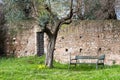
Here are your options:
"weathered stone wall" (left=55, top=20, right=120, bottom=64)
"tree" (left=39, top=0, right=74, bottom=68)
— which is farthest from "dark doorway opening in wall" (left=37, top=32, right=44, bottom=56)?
"tree" (left=39, top=0, right=74, bottom=68)

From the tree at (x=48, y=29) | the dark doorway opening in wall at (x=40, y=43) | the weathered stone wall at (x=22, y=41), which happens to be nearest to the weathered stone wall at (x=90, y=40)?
the tree at (x=48, y=29)

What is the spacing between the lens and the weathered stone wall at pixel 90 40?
65.3 feet

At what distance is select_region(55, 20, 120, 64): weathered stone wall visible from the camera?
19.9 metres

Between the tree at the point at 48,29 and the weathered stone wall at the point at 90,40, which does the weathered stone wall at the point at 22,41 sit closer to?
the weathered stone wall at the point at 90,40

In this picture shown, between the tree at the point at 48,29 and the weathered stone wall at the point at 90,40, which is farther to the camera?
the weathered stone wall at the point at 90,40

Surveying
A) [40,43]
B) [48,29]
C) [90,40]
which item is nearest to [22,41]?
[40,43]

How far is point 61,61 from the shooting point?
2170 centimetres

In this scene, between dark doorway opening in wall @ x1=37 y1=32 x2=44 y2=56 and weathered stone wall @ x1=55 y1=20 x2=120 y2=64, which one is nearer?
weathered stone wall @ x1=55 y1=20 x2=120 y2=64

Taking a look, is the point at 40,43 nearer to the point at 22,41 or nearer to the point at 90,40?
the point at 22,41

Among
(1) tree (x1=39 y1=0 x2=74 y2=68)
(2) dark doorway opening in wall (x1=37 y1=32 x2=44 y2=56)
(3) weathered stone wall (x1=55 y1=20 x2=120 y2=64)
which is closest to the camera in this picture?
(1) tree (x1=39 y1=0 x2=74 y2=68)

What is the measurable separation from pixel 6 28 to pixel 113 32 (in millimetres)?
10022

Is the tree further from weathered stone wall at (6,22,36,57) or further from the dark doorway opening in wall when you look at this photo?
weathered stone wall at (6,22,36,57)

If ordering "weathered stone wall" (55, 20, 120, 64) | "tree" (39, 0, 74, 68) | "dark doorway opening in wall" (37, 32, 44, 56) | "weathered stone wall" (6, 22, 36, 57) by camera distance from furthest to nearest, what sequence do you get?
1. "weathered stone wall" (6, 22, 36, 57)
2. "dark doorway opening in wall" (37, 32, 44, 56)
3. "weathered stone wall" (55, 20, 120, 64)
4. "tree" (39, 0, 74, 68)

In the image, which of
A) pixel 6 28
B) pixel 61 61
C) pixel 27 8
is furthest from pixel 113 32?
pixel 6 28
